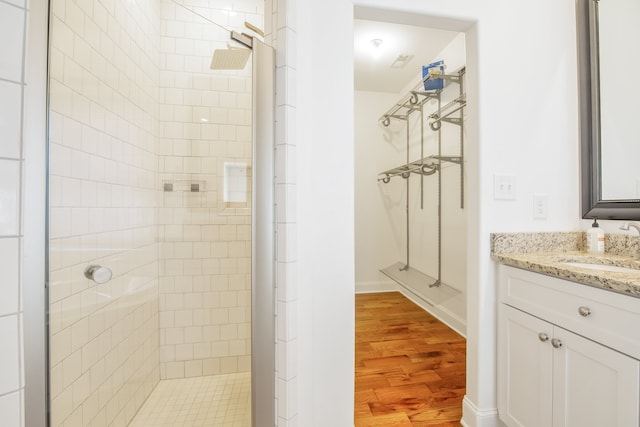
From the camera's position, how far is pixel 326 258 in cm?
120

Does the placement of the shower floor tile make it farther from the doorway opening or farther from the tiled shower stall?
the doorway opening

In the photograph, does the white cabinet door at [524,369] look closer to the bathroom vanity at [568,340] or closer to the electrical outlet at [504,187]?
the bathroom vanity at [568,340]

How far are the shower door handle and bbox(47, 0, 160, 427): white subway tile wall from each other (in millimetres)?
22

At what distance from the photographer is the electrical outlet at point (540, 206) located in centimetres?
137

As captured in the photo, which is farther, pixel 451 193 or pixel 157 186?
pixel 451 193

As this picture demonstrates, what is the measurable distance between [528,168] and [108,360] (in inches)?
83.5

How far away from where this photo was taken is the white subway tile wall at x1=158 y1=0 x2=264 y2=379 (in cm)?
130

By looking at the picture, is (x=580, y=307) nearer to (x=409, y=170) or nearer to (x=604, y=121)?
(x=604, y=121)

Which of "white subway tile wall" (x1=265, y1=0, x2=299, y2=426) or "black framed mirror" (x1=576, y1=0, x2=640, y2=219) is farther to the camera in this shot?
"black framed mirror" (x1=576, y1=0, x2=640, y2=219)

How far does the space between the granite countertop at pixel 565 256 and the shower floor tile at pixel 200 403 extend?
4.11 feet

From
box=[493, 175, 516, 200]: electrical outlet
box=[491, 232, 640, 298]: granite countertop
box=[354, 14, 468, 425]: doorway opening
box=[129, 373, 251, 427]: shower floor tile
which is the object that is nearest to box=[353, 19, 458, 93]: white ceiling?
box=[354, 14, 468, 425]: doorway opening

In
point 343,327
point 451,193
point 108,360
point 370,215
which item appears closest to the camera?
point 108,360

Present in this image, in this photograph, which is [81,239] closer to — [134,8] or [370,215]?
[134,8]

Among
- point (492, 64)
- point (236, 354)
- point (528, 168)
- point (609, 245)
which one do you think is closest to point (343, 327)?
point (236, 354)
